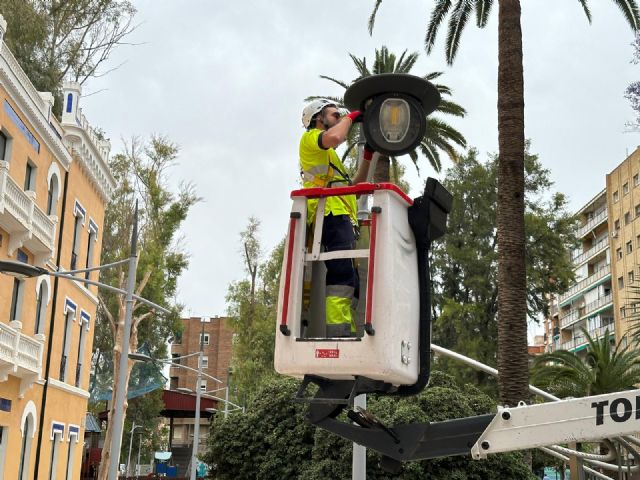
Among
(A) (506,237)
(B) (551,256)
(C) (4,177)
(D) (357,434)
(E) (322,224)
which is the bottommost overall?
(D) (357,434)

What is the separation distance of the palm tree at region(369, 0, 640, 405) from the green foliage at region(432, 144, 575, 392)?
2653 centimetres

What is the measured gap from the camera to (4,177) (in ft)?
68.9

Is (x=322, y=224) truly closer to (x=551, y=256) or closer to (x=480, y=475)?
(x=480, y=475)

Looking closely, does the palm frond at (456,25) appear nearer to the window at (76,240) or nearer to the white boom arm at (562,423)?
the window at (76,240)

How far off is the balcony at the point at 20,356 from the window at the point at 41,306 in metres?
1.18

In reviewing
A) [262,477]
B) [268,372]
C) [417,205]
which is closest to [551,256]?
[268,372]

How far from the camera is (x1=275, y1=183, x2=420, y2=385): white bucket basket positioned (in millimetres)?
4043

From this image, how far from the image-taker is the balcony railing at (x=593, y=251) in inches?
2714

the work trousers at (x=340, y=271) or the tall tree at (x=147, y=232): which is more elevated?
the tall tree at (x=147, y=232)

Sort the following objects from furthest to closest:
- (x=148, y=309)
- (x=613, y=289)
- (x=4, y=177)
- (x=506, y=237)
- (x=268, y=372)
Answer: (x=613, y=289)
(x=268, y=372)
(x=148, y=309)
(x=4, y=177)
(x=506, y=237)

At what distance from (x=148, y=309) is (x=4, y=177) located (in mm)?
27578

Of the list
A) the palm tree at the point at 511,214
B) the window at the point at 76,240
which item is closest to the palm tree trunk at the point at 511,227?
the palm tree at the point at 511,214

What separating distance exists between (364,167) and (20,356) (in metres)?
20.2

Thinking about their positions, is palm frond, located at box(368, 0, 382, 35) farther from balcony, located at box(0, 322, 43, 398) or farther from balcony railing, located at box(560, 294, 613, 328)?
balcony railing, located at box(560, 294, 613, 328)
